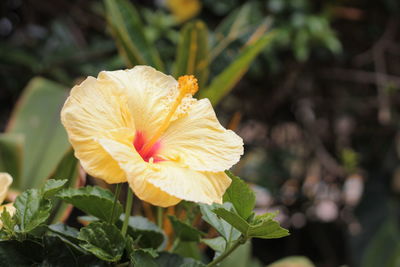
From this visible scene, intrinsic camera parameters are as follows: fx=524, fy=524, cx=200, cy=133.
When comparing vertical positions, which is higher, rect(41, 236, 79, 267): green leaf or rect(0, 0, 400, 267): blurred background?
rect(41, 236, 79, 267): green leaf

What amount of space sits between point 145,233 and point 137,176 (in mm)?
124

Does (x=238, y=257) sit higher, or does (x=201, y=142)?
(x=201, y=142)

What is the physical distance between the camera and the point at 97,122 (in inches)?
17.6

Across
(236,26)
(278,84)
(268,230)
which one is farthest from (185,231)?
(278,84)

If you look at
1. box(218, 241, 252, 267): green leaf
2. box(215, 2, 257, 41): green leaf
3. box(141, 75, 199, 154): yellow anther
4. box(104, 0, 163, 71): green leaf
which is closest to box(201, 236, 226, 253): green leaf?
box(141, 75, 199, 154): yellow anther

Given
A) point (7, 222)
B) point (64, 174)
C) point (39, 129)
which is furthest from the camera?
point (39, 129)

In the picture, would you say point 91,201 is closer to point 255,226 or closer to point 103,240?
point 103,240

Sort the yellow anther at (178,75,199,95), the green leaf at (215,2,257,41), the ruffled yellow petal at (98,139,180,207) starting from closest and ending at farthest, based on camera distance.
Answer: the ruffled yellow petal at (98,139,180,207)
the yellow anther at (178,75,199,95)
the green leaf at (215,2,257,41)

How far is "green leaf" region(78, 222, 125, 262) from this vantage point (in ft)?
1.38

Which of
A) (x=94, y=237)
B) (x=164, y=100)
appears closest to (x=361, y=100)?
(x=164, y=100)

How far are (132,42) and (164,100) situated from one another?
654mm

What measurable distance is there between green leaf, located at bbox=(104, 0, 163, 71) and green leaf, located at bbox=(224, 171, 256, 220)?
2.17 feet

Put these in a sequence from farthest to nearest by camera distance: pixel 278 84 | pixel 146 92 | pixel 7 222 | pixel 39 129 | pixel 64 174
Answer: pixel 278 84
pixel 39 129
pixel 64 174
pixel 146 92
pixel 7 222

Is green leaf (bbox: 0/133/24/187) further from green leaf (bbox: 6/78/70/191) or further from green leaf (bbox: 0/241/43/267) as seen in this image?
green leaf (bbox: 0/241/43/267)
